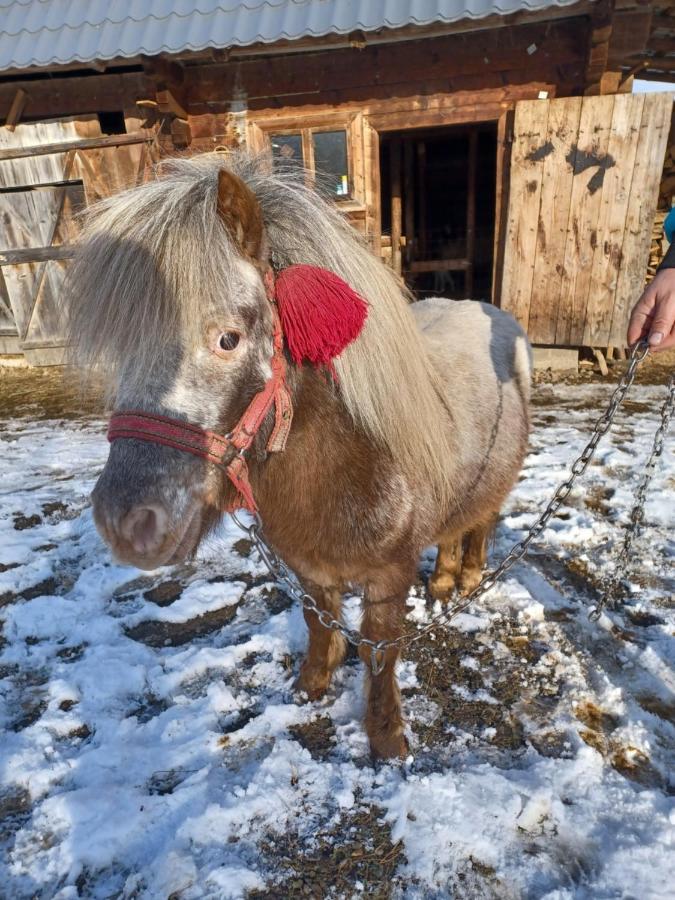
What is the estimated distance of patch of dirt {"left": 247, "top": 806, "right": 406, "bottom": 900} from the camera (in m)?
1.53

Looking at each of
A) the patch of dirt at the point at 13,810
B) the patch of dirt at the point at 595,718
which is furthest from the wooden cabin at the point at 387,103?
the patch of dirt at the point at 13,810

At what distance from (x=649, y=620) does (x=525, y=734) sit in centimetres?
104

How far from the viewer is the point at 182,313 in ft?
4.08

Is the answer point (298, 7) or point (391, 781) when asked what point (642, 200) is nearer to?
point (298, 7)

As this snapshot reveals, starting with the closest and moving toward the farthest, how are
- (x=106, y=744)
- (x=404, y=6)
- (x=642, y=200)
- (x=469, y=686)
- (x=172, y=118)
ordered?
(x=106, y=744) < (x=469, y=686) < (x=404, y=6) < (x=642, y=200) < (x=172, y=118)

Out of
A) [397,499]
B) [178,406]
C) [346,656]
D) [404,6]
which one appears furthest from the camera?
[404,6]

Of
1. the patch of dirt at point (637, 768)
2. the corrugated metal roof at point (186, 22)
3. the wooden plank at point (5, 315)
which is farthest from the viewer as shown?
the wooden plank at point (5, 315)

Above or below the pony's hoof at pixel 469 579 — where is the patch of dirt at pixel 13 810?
above

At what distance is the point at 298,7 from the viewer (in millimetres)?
5445

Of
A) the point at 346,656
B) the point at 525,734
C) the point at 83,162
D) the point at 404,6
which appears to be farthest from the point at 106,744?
the point at 83,162

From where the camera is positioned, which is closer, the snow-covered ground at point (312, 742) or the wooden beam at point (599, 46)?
the snow-covered ground at point (312, 742)

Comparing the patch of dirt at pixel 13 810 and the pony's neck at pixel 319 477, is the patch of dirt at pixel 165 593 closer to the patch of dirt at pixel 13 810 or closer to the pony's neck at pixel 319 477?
the patch of dirt at pixel 13 810

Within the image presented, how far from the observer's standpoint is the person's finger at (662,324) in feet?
4.93

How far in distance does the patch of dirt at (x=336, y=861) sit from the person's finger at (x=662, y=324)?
1.82 metres
